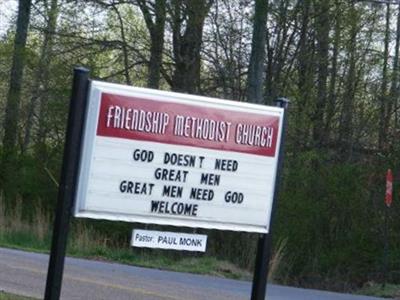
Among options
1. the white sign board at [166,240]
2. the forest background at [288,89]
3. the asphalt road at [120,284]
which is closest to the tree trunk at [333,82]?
the forest background at [288,89]

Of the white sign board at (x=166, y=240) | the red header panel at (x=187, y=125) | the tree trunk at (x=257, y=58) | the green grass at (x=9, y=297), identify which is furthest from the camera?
the tree trunk at (x=257, y=58)

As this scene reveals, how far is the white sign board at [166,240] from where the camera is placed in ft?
23.3

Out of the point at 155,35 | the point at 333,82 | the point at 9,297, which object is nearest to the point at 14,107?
the point at 155,35

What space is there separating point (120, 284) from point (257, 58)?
13824 mm

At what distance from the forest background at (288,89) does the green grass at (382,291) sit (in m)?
2.14

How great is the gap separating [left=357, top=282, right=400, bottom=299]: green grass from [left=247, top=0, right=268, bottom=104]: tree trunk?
7.97m

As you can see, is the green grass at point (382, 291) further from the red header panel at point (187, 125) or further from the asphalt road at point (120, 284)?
the red header panel at point (187, 125)

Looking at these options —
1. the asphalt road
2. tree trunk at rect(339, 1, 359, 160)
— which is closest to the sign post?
the asphalt road

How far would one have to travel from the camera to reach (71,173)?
6785 millimetres

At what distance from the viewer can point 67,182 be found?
676 centimetres

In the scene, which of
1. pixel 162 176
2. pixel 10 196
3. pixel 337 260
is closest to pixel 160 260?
pixel 337 260

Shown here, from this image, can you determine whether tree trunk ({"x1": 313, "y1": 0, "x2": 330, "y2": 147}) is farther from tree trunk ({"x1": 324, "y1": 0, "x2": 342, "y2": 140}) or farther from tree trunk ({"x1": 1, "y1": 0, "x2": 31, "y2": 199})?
tree trunk ({"x1": 1, "y1": 0, "x2": 31, "y2": 199})

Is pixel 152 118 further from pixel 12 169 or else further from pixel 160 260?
pixel 12 169

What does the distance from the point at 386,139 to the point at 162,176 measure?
20544mm
